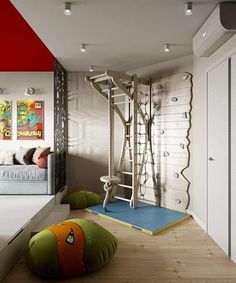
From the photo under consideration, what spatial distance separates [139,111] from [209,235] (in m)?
2.12

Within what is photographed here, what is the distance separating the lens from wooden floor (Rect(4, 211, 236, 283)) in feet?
7.01

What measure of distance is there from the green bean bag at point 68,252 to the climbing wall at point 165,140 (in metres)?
1.94

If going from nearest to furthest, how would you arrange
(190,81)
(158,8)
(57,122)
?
1. (158,8)
2. (190,81)
3. (57,122)

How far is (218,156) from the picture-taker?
9.05ft

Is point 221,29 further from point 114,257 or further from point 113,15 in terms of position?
point 114,257

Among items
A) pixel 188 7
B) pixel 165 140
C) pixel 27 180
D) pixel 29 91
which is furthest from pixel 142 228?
pixel 29 91

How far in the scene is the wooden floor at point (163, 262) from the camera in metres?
2.14

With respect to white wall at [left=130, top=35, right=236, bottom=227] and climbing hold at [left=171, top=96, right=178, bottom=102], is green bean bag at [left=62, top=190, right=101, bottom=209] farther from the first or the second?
climbing hold at [left=171, top=96, right=178, bottom=102]

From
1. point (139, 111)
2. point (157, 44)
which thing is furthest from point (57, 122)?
point (157, 44)

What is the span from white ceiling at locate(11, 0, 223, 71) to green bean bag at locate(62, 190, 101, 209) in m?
2.26

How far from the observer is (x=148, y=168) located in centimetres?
443

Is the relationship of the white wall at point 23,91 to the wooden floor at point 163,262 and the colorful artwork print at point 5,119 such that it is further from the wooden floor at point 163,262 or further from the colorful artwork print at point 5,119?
the wooden floor at point 163,262

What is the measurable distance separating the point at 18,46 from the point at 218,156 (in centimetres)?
354

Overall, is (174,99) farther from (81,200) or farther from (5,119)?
(5,119)
